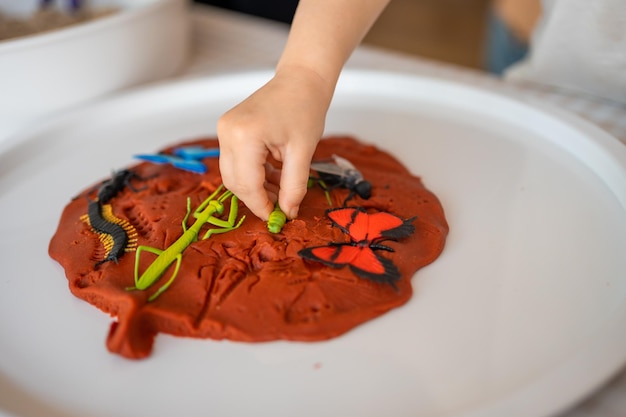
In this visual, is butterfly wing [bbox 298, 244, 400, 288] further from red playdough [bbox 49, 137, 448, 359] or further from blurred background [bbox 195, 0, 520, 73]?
blurred background [bbox 195, 0, 520, 73]

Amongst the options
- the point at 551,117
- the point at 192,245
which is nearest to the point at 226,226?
the point at 192,245

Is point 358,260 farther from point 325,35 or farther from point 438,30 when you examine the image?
point 438,30

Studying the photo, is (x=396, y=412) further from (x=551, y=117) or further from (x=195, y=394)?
(x=551, y=117)

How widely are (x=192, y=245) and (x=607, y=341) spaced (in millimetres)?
308

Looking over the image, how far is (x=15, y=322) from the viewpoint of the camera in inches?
19.6

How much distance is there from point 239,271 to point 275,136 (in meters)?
0.11

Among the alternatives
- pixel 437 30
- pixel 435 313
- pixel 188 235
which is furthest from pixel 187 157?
pixel 437 30

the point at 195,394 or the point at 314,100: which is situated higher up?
the point at 314,100

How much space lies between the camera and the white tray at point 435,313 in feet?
1.38

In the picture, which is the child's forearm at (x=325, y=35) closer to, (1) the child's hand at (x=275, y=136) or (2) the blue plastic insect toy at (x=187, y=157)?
(1) the child's hand at (x=275, y=136)

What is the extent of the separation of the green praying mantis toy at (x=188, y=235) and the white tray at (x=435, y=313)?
1.8 inches

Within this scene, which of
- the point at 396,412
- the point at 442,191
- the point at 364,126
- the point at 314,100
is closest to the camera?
the point at 396,412

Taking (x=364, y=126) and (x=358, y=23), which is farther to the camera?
(x=364, y=126)

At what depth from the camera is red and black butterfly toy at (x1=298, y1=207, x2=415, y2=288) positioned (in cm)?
49
